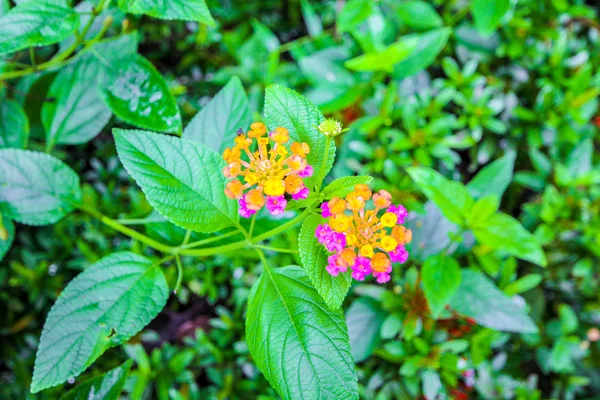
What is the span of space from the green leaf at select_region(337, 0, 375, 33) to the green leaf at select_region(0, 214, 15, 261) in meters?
1.34

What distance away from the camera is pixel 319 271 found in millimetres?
831

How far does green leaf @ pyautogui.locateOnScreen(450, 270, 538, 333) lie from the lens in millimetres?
1550

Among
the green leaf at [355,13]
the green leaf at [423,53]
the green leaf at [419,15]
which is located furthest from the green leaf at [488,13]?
the green leaf at [355,13]

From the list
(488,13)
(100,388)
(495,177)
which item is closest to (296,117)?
(100,388)

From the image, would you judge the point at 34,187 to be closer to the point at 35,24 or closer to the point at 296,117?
the point at 35,24

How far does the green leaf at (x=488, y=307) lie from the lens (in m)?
1.55

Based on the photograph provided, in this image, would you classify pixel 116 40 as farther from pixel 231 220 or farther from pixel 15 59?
pixel 231 220

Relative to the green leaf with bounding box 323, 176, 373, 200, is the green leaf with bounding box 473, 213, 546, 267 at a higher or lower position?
lower

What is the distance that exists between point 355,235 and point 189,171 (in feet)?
1.27

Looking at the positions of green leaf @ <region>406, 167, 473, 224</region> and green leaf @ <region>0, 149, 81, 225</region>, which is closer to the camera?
Result: green leaf @ <region>0, 149, 81, 225</region>

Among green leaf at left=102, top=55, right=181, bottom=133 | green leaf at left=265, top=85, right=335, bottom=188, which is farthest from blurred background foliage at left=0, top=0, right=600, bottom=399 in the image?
green leaf at left=265, top=85, right=335, bottom=188

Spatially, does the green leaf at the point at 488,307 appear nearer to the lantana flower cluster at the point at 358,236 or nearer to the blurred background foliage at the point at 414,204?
the blurred background foliage at the point at 414,204

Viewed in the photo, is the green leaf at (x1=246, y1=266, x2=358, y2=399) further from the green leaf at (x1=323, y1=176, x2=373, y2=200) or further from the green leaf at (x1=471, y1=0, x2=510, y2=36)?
the green leaf at (x1=471, y1=0, x2=510, y2=36)

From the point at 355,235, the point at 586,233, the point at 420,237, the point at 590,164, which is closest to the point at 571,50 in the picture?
the point at 590,164
